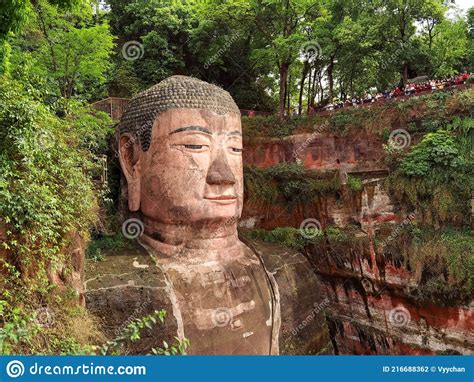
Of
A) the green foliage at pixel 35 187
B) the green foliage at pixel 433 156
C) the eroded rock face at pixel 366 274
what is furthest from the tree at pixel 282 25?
the green foliage at pixel 35 187

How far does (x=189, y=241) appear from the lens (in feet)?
31.1

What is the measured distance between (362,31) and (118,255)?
14274mm

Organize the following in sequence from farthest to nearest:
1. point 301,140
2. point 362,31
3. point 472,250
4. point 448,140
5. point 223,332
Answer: point 362,31
point 301,140
point 448,140
point 472,250
point 223,332

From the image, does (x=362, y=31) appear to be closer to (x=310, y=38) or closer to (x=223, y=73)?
(x=310, y=38)

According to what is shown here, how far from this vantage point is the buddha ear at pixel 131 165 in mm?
9969

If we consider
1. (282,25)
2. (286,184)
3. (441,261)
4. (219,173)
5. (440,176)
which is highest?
(282,25)

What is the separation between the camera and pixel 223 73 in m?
22.9

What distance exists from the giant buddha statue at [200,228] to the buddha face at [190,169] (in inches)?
0.9

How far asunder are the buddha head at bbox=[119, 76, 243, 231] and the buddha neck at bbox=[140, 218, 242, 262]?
0.18 m

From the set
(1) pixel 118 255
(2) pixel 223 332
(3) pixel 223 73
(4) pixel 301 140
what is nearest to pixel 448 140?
(4) pixel 301 140

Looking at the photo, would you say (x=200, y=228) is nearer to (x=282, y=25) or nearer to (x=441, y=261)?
(x=441, y=261)

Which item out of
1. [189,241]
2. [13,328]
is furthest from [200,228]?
[13,328]

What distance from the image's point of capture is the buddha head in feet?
30.3

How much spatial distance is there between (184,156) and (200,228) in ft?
5.63
